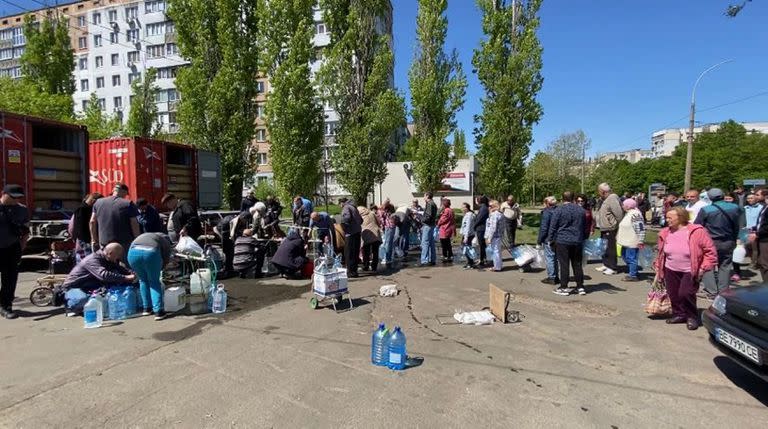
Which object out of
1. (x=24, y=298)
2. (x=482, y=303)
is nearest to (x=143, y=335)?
(x=24, y=298)

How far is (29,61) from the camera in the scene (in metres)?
29.2

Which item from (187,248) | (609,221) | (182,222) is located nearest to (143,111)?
(182,222)

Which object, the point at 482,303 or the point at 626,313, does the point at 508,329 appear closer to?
the point at 482,303

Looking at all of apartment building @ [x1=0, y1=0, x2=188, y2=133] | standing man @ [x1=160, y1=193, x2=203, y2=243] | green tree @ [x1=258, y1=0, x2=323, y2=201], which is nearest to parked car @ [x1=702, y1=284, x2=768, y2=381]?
standing man @ [x1=160, y1=193, x2=203, y2=243]

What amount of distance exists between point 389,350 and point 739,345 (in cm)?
319

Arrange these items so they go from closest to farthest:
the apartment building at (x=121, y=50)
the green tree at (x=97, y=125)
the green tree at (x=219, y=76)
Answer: the green tree at (x=219, y=76)
the green tree at (x=97, y=125)
the apartment building at (x=121, y=50)

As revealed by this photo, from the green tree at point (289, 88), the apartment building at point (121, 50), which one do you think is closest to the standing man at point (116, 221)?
the green tree at point (289, 88)

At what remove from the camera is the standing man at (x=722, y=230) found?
24.5 ft

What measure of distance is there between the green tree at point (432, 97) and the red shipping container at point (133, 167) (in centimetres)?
1454

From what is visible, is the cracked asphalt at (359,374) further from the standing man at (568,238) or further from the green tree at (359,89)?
the green tree at (359,89)

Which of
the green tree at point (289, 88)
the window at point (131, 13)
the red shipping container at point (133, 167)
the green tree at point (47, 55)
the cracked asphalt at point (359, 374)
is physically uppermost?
the window at point (131, 13)

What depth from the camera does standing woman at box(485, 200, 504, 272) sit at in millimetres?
10656

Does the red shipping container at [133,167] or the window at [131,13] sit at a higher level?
the window at [131,13]

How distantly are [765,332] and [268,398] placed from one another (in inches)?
Result: 169
